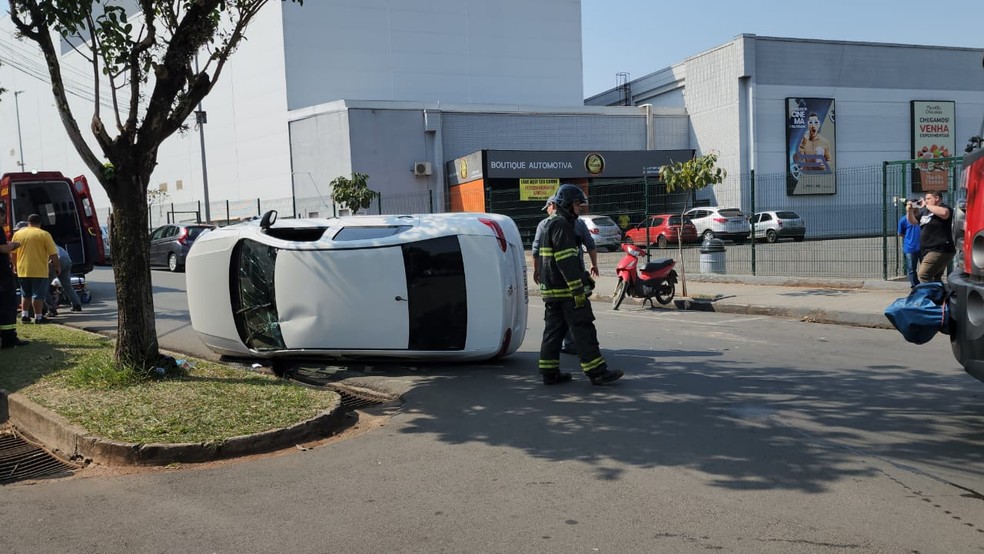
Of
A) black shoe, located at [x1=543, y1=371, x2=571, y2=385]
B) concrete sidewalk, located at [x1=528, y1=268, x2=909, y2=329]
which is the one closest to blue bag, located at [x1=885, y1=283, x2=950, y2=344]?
black shoe, located at [x1=543, y1=371, x2=571, y2=385]

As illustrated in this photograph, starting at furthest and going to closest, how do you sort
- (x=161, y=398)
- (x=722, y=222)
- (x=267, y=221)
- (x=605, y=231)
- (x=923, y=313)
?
(x=722, y=222)
(x=605, y=231)
(x=267, y=221)
(x=161, y=398)
(x=923, y=313)

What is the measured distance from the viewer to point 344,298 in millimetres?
7828

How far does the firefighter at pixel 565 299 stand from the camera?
706 centimetres

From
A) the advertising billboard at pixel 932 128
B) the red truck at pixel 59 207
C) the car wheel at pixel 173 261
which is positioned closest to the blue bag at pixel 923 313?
the red truck at pixel 59 207

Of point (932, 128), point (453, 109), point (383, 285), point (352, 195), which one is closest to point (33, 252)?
point (383, 285)

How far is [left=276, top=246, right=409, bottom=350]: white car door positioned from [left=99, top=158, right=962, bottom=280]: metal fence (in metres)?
8.20

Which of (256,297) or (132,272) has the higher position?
(132,272)

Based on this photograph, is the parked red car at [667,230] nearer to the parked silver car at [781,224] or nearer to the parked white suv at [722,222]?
the parked white suv at [722,222]

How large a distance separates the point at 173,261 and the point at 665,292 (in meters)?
15.2

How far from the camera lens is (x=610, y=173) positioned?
34.8 metres

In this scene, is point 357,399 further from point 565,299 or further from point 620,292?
point 620,292

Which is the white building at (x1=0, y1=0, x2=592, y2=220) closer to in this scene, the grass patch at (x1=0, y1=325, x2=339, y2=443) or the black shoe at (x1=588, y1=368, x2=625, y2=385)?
the grass patch at (x1=0, y1=325, x2=339, y2=443)


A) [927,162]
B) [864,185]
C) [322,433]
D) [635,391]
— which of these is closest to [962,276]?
[635,391]

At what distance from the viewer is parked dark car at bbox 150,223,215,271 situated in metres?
22.5
